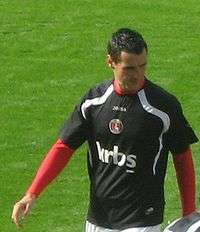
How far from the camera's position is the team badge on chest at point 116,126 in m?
6.29

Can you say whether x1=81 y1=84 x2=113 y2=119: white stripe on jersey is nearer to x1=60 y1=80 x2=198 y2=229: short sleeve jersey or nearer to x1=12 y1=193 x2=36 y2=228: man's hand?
x1=60 y1=80 x2=198 y2=229: short sleeve jersey

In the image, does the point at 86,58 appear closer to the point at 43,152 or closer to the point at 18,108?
the point at 18,108

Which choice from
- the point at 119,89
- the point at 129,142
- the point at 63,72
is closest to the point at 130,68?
the point at 119,89

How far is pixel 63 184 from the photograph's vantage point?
440 inches

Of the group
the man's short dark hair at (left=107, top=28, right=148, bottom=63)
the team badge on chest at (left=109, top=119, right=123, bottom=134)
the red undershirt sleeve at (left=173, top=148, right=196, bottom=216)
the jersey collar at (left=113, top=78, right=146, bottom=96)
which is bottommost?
the red undershirt sleeve at (left=173, top=148, right=196, bottom=216)

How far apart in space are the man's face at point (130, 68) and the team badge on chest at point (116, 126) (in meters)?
0.31

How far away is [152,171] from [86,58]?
413 inches

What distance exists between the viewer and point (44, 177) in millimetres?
6426

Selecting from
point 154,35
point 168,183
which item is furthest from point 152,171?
point 154,35

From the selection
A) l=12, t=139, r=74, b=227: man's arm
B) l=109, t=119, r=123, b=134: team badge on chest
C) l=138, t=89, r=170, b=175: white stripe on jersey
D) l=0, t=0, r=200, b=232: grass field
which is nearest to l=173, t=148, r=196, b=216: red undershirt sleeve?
l=138, t=89, r=170, b=175: white stripe on jersey

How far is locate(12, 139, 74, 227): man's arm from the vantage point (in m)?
6.32

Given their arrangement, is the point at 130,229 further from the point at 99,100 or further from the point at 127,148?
the point at 99,100

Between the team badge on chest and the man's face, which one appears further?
the team badge on chest

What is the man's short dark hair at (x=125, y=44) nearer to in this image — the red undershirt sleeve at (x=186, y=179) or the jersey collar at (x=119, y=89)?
the jersey collar at (x=119, y=89)
